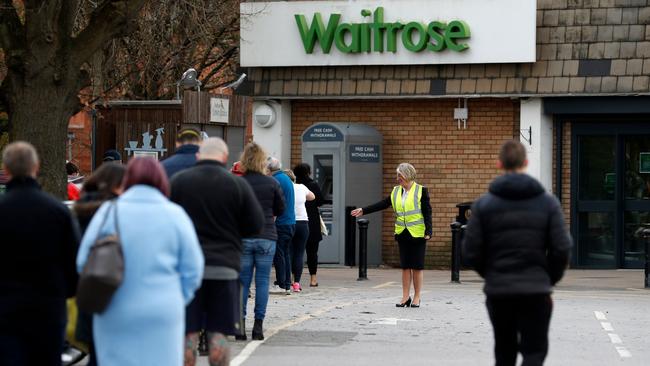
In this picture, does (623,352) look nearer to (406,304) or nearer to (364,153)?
(406,304)

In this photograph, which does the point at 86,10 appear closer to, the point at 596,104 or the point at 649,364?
the point at 596,104

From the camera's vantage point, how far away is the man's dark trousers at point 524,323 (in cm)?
876

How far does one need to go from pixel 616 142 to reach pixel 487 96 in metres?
2.30

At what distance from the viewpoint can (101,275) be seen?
24.0 ft

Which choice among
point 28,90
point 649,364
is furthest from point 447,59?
point 649,364

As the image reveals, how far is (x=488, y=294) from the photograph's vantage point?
8.81m

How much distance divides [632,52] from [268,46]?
20.8 feet

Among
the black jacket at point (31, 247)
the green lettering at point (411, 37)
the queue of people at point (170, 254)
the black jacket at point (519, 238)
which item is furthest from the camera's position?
the green lettering at point (411, 37)

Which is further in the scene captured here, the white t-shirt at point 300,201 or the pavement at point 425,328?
the white t-shirt at point 300,201

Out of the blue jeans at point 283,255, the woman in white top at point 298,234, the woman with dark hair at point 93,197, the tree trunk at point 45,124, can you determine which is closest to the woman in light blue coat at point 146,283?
the woman with dark hair at point 93,197

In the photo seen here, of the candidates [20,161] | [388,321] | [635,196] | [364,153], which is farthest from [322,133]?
[20,161]

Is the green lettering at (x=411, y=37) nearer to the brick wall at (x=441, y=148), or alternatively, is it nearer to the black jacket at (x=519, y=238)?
the brick wall at (x=441, y=148)

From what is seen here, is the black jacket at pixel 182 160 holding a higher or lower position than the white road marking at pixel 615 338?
higher

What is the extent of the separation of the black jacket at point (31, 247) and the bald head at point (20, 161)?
0.14ft
